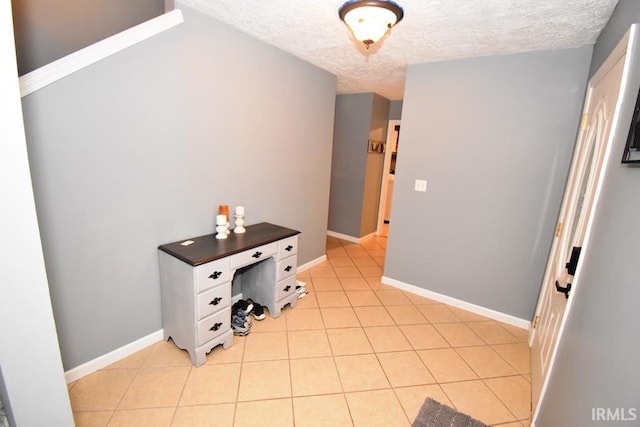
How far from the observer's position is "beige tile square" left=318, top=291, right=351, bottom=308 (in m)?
2.76

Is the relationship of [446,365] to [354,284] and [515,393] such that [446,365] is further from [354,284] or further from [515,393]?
[354,284]

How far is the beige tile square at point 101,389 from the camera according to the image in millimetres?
1522

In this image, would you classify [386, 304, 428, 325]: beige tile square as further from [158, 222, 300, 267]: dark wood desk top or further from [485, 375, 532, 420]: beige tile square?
[158, 222, 300, 267]: dark wood desk top

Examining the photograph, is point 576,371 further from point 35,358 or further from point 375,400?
point 35,358

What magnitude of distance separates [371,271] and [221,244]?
2187mm

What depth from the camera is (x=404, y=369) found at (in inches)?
77.1

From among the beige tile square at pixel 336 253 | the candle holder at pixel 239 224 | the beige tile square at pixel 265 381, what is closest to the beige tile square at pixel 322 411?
the beige tile square at pixel 265 381

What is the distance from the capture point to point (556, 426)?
1.20 meters

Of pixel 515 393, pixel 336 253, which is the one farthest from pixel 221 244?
pixel 336 253

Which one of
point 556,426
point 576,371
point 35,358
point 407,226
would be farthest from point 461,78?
point 35,358

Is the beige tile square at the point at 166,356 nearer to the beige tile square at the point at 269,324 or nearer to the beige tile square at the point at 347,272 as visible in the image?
the beige tile square at the point at 269,324

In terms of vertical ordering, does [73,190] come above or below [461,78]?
below

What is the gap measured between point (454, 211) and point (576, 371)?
180 cm

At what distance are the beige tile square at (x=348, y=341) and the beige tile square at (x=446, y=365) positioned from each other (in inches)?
17.4
